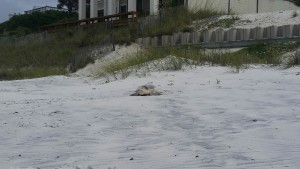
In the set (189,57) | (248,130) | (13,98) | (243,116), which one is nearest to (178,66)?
(189,57)

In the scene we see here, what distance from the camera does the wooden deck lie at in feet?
102

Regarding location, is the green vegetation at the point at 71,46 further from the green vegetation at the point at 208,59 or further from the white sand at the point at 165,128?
the white sand at the point at 165,128

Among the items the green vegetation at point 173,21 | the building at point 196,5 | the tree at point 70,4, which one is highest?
the tree at point 70,4

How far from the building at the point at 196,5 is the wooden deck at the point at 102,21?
6.95 feet

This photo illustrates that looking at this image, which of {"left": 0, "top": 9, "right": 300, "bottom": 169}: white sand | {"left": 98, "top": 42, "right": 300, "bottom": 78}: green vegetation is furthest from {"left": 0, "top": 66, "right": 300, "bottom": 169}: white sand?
{"left": 98, "top": 42, "right": 300, "bottom": 78}: green vegetation

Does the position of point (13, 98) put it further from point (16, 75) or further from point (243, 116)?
point (16, 75)

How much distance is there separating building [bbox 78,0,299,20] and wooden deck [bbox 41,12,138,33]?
6.95 feet

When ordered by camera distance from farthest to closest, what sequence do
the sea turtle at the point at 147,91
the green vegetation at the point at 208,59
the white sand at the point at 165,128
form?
the green vegetation at the point at 208,59 → the sea turtle at the point at 147,91 → the white sand at the point at 165,128

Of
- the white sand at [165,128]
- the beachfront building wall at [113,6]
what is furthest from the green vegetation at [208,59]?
the beachfront building wall at [113,6]

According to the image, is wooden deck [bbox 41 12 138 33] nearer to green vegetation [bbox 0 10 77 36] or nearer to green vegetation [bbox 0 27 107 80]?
green vegetation [bbox 0 27 107 80]

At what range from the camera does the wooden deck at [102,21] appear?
3114 centimetres

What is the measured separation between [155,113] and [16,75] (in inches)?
687

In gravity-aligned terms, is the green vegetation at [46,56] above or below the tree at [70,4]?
below

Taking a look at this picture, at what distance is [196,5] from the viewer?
30.8 meters
